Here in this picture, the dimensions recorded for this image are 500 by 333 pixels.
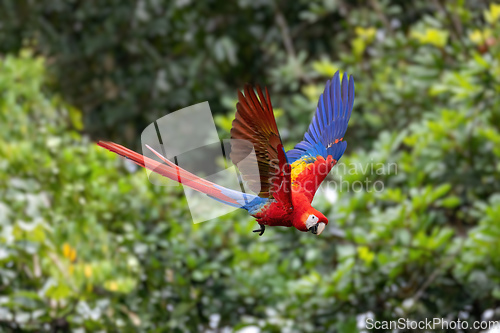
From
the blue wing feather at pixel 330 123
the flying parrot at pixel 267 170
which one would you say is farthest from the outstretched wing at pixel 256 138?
the blue wing feather at pixel 330 123

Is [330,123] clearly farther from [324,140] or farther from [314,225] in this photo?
[314,225]

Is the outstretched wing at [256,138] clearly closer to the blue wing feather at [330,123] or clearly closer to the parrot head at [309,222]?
the parrot head at [309,222]

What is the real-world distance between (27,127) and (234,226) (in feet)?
3.80

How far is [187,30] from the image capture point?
382 centimetres

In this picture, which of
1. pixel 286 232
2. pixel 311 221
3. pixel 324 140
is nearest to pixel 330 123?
pixel 324 140

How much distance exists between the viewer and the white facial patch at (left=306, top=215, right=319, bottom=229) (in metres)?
0.49

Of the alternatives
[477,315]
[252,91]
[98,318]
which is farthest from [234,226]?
[252,91]

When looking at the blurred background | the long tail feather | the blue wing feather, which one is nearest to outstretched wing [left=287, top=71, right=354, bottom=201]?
the blue wing feather

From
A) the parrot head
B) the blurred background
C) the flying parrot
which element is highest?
the flying parrot

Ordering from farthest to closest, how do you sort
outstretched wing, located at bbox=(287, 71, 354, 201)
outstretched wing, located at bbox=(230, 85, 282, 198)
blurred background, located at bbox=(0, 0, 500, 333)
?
blurred background, located at bbox=(0, 0, 500, 333) < outstretched wing, located at bbox=(287, 71, 354, 201) < outstretched wing, located at bbox=(230, 85, 282, 198)

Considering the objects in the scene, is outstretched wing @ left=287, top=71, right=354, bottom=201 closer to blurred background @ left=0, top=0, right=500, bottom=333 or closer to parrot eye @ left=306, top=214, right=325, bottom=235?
parrot eye @ left=306, top=214, right=325, bottom=235

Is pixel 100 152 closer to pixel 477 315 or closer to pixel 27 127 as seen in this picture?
pixel 27 127

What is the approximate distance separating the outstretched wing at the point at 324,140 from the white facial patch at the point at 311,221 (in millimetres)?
51

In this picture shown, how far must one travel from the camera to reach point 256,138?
456 mm
